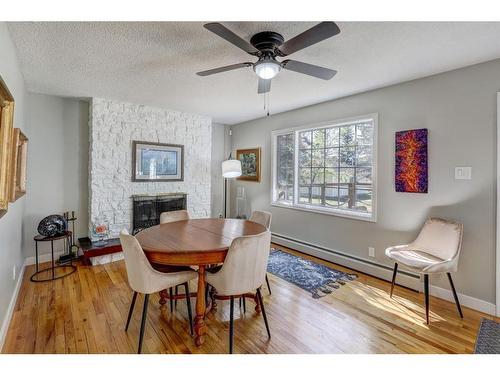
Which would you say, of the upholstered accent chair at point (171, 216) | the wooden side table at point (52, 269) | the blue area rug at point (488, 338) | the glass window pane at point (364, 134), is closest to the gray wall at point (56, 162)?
the wooden side table at point (52, 269)

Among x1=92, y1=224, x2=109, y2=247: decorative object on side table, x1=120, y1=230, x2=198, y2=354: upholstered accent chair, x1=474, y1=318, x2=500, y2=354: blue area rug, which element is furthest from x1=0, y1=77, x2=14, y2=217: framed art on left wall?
x1=474, y1=318, x2=500, y2=354: blue area rug

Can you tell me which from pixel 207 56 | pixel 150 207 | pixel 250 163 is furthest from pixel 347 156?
pixel 150 207

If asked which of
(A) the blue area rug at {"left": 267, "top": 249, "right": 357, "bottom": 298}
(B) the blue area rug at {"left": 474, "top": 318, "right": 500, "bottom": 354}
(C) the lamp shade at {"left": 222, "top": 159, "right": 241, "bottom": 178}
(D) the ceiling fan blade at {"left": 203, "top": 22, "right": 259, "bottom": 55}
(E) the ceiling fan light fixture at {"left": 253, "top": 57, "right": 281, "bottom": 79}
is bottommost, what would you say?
(B) the blue area rug at {"left": 474, "top": 318, "right": 500, "bottom": 354}

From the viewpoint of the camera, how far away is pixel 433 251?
2516 millimetres

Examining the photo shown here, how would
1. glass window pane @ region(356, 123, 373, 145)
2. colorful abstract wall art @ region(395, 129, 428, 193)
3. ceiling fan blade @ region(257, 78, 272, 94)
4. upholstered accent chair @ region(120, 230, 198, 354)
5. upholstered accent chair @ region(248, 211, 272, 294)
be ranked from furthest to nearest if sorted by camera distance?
glass window pane @ region(356, 123, 373, 145) < upholstered accent chair @ region(248, 211, 272, 294) < colorful abstract wall art @ region(395, 129, 428, 193) < ceiling fan blade @ region(257, 78, 272, 94) < upholstered accent chair @ region(120, 230, 198, 354)

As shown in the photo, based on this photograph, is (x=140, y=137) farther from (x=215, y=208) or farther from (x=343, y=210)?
(x=343, y=210)

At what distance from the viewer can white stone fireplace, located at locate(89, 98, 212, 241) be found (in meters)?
3.67

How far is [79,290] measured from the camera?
8.95 feet

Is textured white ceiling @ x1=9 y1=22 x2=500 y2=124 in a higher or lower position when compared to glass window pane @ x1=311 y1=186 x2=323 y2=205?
higher

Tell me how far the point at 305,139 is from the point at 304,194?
92cm

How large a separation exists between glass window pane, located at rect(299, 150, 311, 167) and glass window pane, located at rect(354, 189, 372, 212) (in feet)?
3.20

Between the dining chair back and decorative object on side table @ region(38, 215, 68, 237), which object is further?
decorative object on side table @ region(38, 215, 68, 237)

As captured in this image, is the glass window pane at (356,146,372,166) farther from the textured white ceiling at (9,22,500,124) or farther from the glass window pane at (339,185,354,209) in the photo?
the textured white ceiling at (9,22,500,124)

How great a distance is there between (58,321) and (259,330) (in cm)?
174
